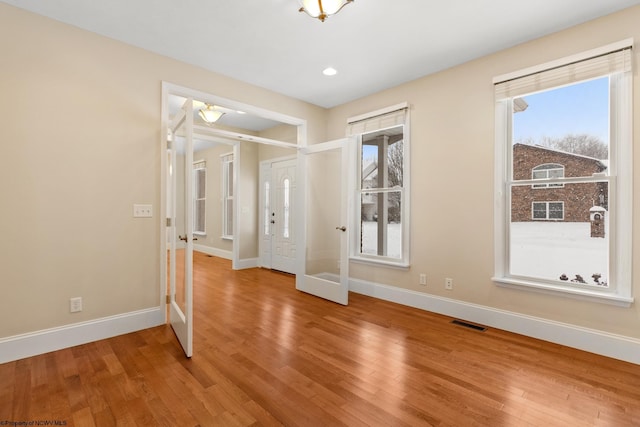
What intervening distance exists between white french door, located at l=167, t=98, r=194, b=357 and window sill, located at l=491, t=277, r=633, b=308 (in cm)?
A: 300

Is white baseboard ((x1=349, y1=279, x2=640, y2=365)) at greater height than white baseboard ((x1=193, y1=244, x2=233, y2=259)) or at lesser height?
lesser

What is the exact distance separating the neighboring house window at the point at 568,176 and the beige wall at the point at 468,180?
9 centimetres

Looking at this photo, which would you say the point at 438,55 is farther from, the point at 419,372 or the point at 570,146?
the point at 419,372

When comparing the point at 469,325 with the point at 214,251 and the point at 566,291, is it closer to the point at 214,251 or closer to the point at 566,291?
the point at 566,291

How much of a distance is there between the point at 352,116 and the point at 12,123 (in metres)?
3.73

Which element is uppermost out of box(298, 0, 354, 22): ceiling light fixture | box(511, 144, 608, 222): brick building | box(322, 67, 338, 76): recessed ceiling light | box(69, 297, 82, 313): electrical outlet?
box(322, 67, 338, 76): recessed ceiling light

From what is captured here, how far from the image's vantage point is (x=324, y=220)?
4418mm

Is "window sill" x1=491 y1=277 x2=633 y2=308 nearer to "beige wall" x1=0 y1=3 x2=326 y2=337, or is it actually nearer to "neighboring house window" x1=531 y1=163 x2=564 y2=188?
"neighboring house window" x1=531 y1=163 x2=564 y2=188

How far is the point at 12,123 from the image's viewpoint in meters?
2.40

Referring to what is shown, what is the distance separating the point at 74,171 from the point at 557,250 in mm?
4553

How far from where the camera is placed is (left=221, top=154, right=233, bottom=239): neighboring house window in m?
6.86

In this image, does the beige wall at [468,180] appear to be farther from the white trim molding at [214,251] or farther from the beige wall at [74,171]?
the white trim molding at [214,251]

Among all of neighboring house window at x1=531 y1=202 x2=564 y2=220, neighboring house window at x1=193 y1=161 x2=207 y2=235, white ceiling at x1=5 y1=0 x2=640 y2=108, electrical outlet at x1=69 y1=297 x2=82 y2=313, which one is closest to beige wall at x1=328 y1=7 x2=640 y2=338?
white ceiling at x1=5 y1=0 x2=640 y2=108

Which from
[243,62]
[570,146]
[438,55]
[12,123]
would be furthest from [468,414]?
[12,123]
